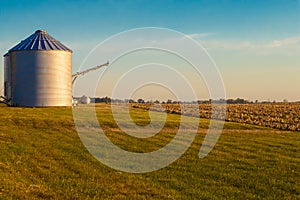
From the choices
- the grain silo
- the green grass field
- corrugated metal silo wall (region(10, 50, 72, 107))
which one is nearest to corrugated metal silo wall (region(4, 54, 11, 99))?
the grain silo

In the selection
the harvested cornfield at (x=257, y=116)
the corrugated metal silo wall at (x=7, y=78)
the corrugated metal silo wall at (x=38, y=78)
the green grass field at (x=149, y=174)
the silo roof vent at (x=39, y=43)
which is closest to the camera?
the green grass field at (x=149, y=174)

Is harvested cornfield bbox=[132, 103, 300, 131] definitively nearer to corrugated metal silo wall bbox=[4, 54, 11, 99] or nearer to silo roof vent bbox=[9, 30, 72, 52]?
silo roof vent bbox=[9, 30, 72, 52]

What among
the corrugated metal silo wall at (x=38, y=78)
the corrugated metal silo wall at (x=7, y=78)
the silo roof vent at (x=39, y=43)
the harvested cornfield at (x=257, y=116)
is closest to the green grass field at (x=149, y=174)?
the harvested cornfield at (x=257, y=116)

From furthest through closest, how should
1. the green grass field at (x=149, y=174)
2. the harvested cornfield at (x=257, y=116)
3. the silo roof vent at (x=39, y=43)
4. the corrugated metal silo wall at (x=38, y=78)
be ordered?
1. the silo roof vent at (x=39, y=43)
2. the corrugated metal silo wall at (x=38, y=78)
3. the harvested cornfield at (x=257, y=116)
4. the green grass field at (x=149, y=174)

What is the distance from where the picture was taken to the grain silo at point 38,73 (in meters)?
57.9

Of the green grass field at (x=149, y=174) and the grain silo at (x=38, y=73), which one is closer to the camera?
the green grass field at (x=149, y=174)

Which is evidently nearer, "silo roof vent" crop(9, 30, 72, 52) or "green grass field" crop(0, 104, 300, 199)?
"green grass field" crop(0, 104, 300, 199)

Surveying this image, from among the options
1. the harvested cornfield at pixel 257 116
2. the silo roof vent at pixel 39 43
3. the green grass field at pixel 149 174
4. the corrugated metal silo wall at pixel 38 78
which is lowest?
the green grass field at pixel 149 174

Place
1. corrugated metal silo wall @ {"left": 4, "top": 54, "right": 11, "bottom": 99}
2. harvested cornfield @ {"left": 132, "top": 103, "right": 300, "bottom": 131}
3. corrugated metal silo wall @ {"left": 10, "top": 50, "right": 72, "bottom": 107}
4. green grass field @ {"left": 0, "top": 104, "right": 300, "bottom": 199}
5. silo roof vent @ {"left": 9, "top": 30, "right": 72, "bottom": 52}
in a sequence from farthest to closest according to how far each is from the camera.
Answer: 1. corrugated metal silo wall @ {"left": 4, "top": 54, "right": 11, "bottom": 99}
2. silo roof vent @ {"left": 9, "top": 30, "right": 72, "bottom": 52}
3. corrugated metal silo wall @ {"left": 10, "top": 50, "right": 72, "bottom": 107}
4. harvested cornfield @ {"left": 132, "top": 103, "right": 300, "bottom": 131}
5. green grass field @ {"left": 0, "top": 104, "right": 300, "bottom": 199}

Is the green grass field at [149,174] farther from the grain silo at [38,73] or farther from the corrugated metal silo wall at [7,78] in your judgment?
the corrugated metal silo wall at [7,78]

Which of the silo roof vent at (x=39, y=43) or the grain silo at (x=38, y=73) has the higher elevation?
the silo roof vent at (x=39, y=43)

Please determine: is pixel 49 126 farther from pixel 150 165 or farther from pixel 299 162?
pixel 299 162

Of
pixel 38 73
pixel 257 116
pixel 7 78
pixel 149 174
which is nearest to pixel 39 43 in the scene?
pixel 38 73

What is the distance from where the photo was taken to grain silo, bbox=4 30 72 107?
5788 centimetres
